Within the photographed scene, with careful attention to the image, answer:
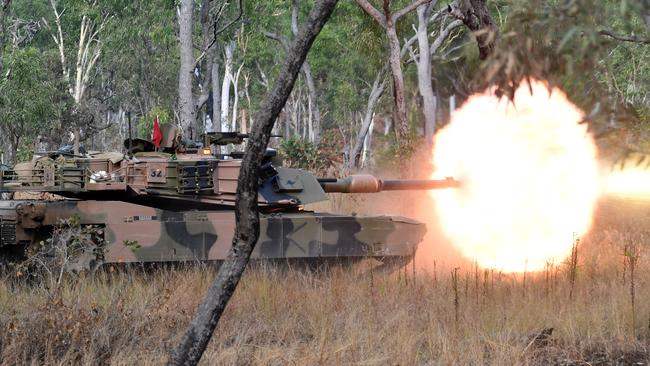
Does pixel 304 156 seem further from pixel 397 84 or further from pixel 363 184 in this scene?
pixel 363 184

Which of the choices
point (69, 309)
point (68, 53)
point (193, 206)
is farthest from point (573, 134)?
point (68, 53)

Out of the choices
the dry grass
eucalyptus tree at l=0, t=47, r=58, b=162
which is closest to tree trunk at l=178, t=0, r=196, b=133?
the dry grass

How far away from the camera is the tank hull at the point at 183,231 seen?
37.9ft

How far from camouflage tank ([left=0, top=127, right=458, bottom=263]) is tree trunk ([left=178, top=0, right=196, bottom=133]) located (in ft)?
26.2

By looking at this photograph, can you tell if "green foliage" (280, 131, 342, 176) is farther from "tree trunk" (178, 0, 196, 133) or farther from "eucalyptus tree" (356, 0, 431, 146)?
"tree trunk" (178, 0, 196, 133)

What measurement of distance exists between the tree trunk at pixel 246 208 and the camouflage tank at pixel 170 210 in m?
5.71

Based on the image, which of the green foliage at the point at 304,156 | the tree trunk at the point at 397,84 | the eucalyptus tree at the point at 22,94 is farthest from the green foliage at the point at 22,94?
the tree trunk at the point at 397,84

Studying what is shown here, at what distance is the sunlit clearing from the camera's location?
42.2ft

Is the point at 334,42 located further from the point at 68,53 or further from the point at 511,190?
the point at 511,190

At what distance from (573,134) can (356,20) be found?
22.1 metres

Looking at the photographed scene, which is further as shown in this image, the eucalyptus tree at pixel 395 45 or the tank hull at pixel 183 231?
the eucalyptus tree at pixel 395 45

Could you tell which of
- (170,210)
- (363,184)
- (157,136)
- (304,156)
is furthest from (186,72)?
(170,210)

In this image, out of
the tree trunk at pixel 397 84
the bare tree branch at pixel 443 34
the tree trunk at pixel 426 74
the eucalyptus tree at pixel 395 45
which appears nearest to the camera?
the eucalyptus tree at pixel 395 45

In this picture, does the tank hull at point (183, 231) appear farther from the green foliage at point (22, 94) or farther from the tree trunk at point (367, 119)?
the tree trunk at point (367, 119)
